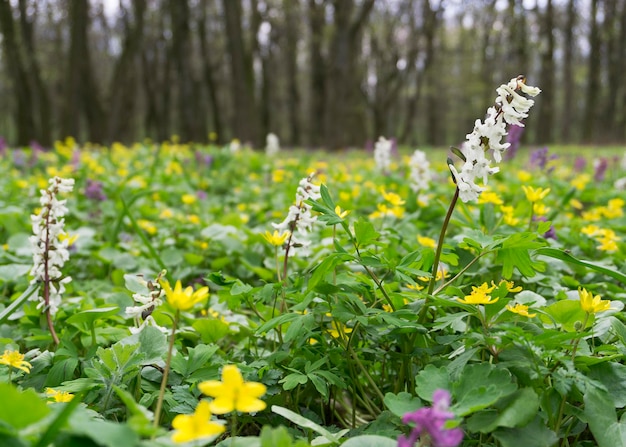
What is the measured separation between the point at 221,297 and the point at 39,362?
0.57 meters

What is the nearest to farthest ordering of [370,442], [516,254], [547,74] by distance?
[370,442] → [516,254] → [547,74]

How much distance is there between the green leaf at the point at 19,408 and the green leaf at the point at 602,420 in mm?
1080

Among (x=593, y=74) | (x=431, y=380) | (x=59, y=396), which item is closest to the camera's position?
(x=431, y=380)

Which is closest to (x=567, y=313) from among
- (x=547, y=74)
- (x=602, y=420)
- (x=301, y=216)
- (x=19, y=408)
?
(x=602, y=420)

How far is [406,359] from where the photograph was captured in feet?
5.03

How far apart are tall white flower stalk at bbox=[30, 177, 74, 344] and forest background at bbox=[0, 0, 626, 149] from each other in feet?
40.5

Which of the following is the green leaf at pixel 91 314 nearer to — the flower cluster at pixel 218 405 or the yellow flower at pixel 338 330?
the yellow flower at pixel 338 330

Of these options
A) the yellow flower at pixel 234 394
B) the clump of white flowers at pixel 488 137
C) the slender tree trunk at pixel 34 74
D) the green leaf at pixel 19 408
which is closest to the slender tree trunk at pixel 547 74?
the slender tree trunk at pixel 34 74

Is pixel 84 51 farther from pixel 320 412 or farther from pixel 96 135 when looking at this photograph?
pixel 320 412

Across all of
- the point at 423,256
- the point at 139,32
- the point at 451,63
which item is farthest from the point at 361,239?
the point at 451,63

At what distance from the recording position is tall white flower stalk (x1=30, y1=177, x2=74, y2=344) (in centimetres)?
171

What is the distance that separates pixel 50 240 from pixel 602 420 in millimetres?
1585

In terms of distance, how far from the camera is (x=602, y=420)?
1.22 meters

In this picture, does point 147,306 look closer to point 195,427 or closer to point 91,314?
point 91,314
